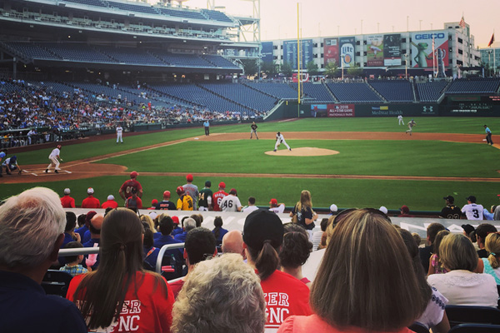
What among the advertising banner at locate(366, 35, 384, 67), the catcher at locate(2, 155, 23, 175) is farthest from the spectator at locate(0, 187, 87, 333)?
the advertising banner at locate(366, 35, 384, 67)

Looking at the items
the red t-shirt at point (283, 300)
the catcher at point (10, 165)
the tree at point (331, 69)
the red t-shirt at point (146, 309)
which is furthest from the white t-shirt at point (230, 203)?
the tree at point (331, 69)

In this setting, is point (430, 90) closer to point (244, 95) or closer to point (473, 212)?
point (244, 95)

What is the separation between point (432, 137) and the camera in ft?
131

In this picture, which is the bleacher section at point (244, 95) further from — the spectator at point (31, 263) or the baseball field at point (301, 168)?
the spectator at point (31, 263)

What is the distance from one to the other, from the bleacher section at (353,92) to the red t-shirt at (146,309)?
254ft

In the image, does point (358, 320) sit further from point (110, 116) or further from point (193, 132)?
point (110, 116)

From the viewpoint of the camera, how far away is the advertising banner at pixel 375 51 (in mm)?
113000

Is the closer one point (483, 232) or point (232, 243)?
point (232, 243)

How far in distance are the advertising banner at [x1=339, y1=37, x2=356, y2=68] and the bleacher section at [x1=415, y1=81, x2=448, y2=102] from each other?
4056 centimetres

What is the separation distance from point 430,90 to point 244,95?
31049mm

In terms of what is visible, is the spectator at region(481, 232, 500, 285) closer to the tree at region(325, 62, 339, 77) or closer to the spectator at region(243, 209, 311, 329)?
the spectator at region(243, 209, 311, 329)

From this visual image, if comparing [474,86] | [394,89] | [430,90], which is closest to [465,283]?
[474,86]

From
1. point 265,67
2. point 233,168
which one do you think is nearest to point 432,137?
point 233,168

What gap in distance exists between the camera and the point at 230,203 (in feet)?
49.0
